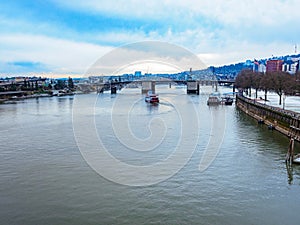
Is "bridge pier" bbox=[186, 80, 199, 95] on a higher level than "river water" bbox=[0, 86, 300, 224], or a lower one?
higher

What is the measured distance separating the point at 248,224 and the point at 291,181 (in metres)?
1.70

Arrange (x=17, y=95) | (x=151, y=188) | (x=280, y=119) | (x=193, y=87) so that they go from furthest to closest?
(x=193, y=87) < (x=17, y=95) < (x=280, y=119) < (x=151, y=188)

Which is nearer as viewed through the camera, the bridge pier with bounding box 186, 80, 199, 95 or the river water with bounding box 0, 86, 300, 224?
the river water with bounding box 0, 86, 300, 224

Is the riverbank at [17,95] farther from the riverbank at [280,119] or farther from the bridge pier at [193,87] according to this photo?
the riverbank at [280,119]

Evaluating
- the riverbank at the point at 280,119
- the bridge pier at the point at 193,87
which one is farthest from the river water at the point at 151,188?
the bridge pier at the point at 193,87

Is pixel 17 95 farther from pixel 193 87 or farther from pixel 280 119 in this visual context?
pixel 280 119

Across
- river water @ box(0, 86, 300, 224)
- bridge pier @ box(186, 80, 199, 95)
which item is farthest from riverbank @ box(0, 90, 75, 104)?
river water @ box(0, 86, 300, 224)

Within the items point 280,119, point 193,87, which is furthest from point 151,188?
point 193,87

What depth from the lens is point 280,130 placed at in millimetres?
8477

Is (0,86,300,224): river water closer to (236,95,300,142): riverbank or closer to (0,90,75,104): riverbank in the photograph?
(236,95,300,142): riverbank

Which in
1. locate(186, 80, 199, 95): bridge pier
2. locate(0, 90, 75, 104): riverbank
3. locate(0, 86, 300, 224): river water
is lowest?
locate(0, 86, 300, 224): river water

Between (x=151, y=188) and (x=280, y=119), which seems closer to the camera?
(x=151, y=188)

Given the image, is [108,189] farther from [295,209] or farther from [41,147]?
[41,147]

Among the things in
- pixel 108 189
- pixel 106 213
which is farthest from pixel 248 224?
pixel 108 189
